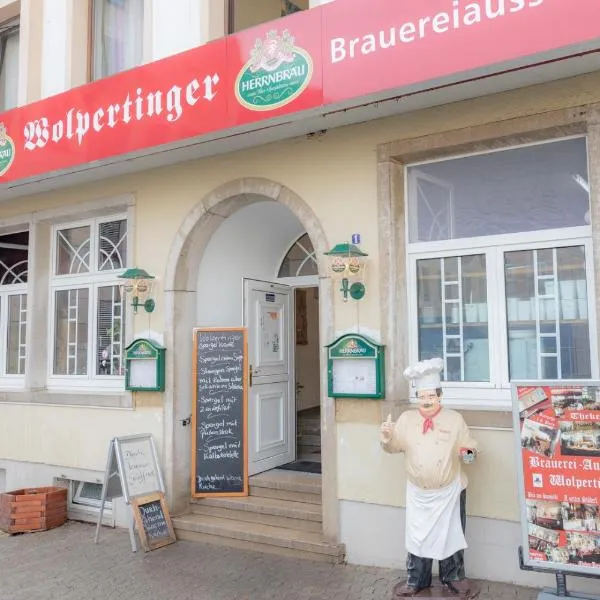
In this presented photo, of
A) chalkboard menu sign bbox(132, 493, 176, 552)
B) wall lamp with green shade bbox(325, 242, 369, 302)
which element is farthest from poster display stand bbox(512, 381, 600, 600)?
chalkboard menu sign bbox(132, 493, 176, 552)

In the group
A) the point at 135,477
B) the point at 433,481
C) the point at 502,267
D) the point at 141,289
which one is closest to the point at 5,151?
the point at 141,289

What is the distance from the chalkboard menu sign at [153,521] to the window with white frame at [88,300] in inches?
61.9

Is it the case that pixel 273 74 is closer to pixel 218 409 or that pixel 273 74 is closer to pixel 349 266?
pixel 349 266

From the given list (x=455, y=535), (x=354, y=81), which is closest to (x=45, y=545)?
(x=455, y=535)

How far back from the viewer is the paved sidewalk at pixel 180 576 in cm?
452

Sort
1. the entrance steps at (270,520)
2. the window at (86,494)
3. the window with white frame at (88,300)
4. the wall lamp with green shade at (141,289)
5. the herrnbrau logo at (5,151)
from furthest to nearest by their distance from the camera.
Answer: the window with white frame at (88,300)
the window at (86,494)
the herrnbrau logo at (5,151)
the wall lamp with green shade at (141,289)
the entrance steps at (270,520)

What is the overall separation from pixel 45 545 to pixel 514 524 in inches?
166

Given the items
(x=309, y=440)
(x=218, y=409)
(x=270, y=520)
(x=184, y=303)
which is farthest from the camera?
(x=309, y=440)

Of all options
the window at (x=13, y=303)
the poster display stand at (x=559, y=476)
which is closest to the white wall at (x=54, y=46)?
the window at (x=13, y=303)

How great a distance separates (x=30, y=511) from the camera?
6.39 meters

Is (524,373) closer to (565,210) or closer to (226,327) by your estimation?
(565,210)

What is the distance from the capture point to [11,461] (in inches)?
293

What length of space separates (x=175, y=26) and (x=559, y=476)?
17.3 feet

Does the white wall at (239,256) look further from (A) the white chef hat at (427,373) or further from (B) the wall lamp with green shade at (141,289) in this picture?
(A) the white chef hat at (427,373)
